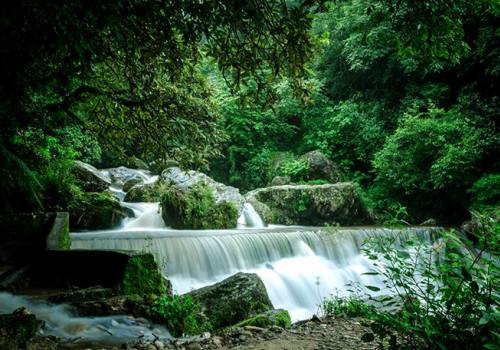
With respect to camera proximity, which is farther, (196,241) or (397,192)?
(397,192)

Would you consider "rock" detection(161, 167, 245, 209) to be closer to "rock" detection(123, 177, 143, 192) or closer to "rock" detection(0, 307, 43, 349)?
"rock" detection(123, 177, 143, 192)

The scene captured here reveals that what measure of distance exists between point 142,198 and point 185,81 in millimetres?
9735

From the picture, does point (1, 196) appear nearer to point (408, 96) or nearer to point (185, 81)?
point (185, 81)

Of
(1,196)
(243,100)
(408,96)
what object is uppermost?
(408,96)

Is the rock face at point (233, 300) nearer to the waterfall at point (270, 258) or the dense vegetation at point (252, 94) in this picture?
the waterfall at point (270, 258)

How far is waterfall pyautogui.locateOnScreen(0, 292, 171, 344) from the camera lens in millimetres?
4125

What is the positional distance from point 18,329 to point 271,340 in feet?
8.46

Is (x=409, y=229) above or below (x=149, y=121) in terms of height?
below

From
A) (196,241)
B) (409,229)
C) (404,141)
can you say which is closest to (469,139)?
(404,141)

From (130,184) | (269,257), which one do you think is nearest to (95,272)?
(269,257)

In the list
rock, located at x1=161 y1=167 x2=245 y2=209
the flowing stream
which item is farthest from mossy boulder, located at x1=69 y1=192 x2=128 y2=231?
rock, located at x1=161 y1=167 x2=245 y2=209

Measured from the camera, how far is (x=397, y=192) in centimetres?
1630

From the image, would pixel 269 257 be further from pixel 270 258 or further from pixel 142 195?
pixel 142 195

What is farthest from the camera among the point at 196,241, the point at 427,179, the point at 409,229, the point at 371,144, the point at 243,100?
the point at 371,144
